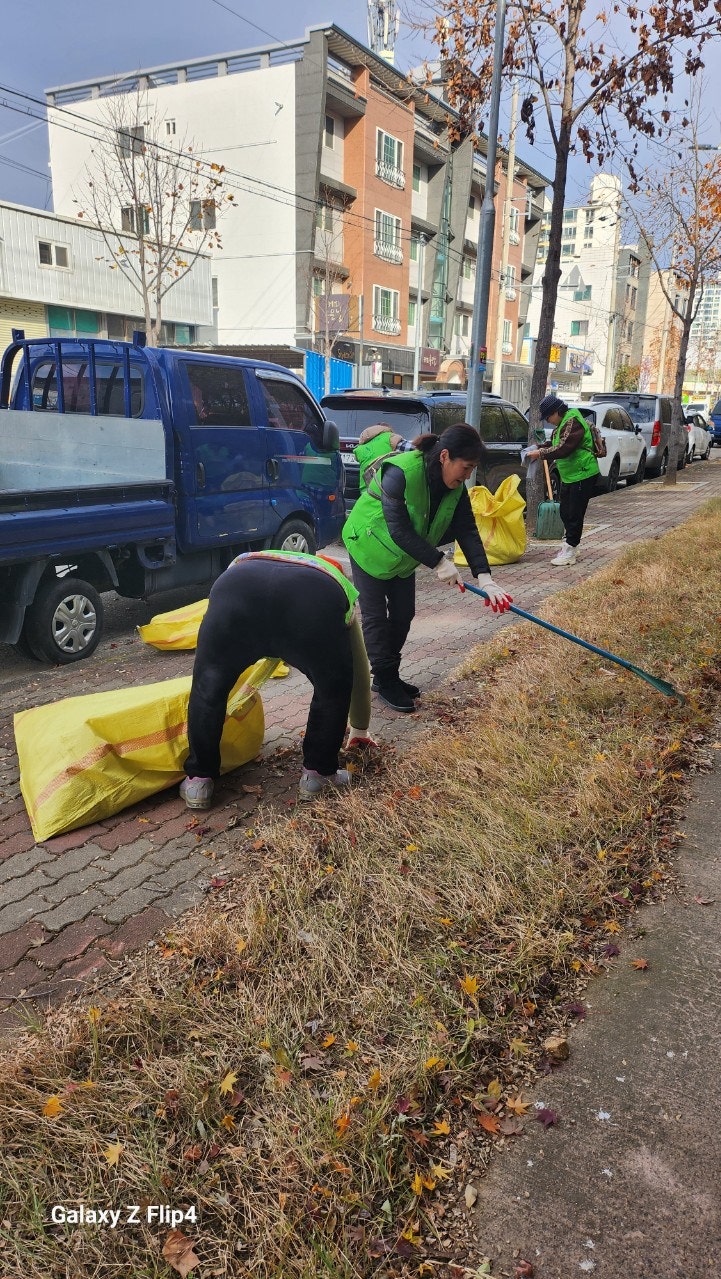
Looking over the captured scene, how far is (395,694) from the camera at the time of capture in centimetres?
528

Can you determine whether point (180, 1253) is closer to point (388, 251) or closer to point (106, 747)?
point (106, 747)

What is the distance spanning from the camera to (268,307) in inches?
1250

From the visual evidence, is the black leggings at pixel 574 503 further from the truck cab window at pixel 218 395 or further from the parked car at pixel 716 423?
the parked car at pixel 716 423

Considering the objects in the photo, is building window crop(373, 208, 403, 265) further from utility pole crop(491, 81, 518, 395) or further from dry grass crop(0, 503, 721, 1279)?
dry grass crop(0, 503, 721, 1279)

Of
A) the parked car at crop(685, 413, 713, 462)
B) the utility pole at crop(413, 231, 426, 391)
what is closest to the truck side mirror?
the parked car at crop(685, 413, 713, 462)

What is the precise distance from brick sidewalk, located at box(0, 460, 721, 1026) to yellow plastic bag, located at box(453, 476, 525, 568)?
309 cm

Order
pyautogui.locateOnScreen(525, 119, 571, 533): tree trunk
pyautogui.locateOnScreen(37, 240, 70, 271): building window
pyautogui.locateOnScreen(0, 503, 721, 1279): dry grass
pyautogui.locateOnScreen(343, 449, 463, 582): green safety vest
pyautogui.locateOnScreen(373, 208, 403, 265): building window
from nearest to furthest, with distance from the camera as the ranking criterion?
pyautogui.locateOnScreen(0, 503, 721, 1279): dry grass
pyautogui.locateOnScreen(343, 449, 463, 582): green safety vest
pyautogui.locateOnScreen(525, 119, 571, 533): tree trunk
pyautogui.locateOnScreen(37, 240, 70, 271): building window
pyautogui.locateOnScreen(373, 208, 403, 265): building window

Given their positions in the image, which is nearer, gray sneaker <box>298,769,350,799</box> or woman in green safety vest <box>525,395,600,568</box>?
gray sneaker <box>298,769,350,799</box>

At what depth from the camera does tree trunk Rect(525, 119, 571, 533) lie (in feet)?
37.3

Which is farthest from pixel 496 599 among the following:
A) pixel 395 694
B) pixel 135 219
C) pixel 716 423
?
pixel 716 423

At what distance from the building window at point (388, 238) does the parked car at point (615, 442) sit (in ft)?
67.0

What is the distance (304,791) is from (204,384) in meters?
4.14

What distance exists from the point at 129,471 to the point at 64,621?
1.48 meters

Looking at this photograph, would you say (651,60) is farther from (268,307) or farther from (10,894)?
(268,307)
